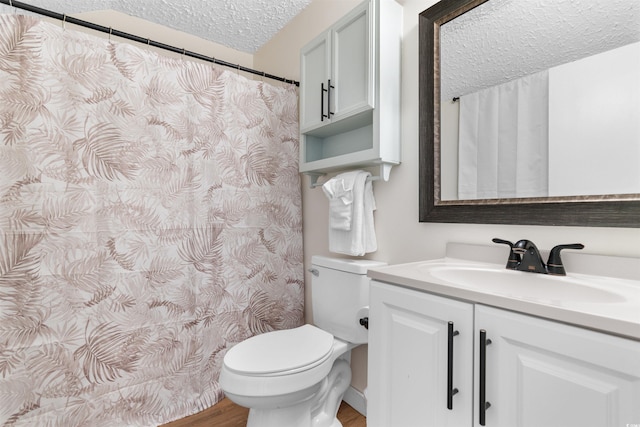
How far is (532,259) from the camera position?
93 cm

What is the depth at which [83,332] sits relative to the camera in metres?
1.41

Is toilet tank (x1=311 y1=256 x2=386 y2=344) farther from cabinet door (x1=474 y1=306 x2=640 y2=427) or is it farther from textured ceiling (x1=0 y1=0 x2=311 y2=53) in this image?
textured ceiling (x1=0 y1=0 x2=311 y2=53)

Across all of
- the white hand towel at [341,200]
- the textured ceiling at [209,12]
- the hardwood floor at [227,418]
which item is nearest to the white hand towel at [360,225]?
the white hand towel at [341,200]

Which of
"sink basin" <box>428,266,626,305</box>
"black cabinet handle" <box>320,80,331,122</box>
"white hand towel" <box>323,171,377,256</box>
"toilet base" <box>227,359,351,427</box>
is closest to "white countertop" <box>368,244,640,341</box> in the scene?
"sink basin" <box>428,266,626,305</box>

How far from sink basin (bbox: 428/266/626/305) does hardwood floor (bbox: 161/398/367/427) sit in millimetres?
1016

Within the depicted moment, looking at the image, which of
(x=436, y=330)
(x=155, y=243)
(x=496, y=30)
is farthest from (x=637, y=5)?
(x=155, y=243)

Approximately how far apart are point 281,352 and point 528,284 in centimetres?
94

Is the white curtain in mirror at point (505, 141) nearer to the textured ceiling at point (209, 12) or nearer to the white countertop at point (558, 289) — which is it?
the white countertop at point (558, 289)

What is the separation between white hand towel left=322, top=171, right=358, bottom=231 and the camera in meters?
1.46

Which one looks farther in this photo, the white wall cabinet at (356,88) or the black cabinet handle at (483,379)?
the white wall cabinet at (356,88)

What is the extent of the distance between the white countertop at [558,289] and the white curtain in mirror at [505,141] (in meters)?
0.23

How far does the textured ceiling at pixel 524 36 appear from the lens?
0.87 meters

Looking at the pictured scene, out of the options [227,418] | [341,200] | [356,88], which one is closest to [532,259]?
[341,200]

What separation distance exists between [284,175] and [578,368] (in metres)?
1.64
